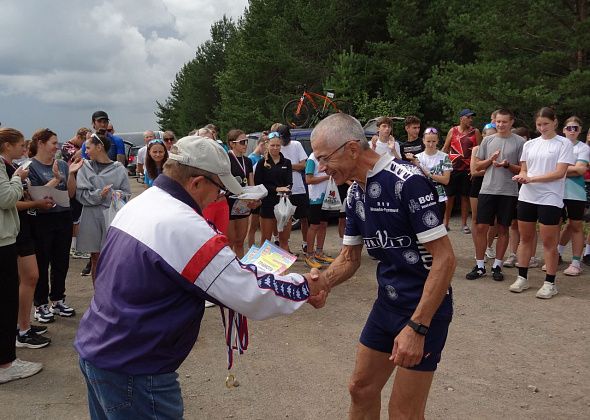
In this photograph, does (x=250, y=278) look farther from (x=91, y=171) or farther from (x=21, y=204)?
(x=91, y=171)

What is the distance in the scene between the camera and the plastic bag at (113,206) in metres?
5.84

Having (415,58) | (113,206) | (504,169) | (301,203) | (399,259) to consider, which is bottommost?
(301,203)

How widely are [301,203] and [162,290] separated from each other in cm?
618

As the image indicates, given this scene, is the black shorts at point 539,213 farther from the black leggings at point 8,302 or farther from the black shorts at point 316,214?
the black leggings at point 8,302

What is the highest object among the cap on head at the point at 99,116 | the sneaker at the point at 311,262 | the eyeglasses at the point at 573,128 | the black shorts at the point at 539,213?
the cap on head at the point at 99,116

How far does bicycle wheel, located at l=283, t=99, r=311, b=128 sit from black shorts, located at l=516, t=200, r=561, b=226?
11.9 m

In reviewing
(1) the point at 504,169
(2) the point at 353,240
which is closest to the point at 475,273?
(1) the point at 504,169

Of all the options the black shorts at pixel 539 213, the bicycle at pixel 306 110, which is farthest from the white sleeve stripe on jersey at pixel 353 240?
the bicycle at pixel 306 110

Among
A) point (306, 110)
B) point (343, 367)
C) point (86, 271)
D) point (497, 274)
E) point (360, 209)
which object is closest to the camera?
point (360, 209)

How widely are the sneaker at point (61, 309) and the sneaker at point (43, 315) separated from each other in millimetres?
145

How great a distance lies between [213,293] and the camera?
6.41 feet

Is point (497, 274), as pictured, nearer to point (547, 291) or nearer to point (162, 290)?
point (547, 291)

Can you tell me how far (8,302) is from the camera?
4230 mm

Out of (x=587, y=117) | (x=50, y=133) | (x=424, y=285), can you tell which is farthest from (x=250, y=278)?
(x=587, y=117)
